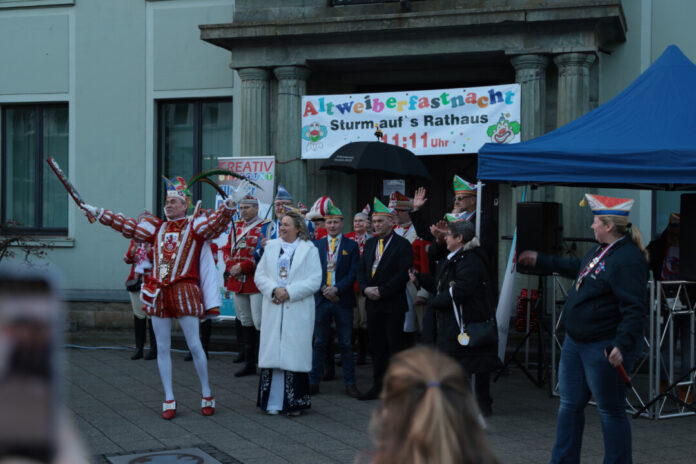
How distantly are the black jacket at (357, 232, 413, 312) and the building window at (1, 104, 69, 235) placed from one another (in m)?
7.63

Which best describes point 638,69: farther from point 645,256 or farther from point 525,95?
point 645,256

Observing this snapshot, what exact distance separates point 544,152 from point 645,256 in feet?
5.60

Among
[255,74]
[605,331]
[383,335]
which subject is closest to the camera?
[605,331]

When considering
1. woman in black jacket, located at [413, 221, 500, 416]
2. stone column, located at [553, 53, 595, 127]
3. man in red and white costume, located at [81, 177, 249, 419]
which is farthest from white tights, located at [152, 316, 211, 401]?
stone column, located at [553, 53, 595, 127]

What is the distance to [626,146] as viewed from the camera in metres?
6.93

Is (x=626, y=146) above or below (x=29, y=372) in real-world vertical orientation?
above

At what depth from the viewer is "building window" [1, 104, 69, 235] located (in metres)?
14.5

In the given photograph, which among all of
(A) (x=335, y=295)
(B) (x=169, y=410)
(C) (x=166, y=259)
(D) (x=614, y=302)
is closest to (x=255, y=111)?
(A) (x=335, y=295)

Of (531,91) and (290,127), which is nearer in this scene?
(531,91)

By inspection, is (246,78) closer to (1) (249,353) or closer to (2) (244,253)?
(2) (244,253)

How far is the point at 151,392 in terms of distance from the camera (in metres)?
8.76

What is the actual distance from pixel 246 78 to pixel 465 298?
20.6 ft

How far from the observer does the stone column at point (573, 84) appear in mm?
10820

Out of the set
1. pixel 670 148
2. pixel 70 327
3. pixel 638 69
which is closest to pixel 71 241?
pixel 70 327
